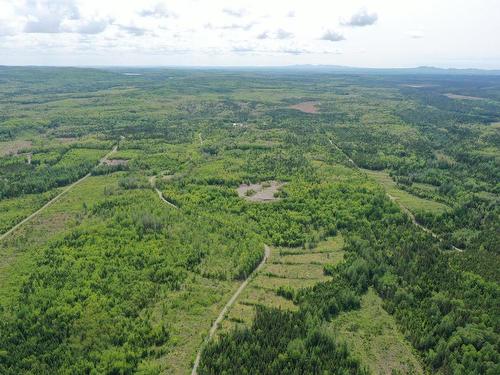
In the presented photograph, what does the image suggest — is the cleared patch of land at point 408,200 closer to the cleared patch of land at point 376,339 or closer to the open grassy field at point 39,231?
the cleared patch of land at point 376,339

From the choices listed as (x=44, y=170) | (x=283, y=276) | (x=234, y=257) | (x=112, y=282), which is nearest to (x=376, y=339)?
(x=283, y=276)

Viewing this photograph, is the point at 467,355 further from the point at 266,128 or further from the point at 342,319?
the point at 266,128

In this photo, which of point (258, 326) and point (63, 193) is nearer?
point (258, 326)

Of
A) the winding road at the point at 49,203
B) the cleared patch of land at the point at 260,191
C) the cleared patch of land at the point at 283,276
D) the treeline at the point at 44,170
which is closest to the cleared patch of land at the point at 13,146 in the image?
the treeline at the point at 44,170

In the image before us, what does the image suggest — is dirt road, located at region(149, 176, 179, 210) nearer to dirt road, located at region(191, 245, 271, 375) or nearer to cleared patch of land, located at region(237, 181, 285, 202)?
cleared patch of land, located at region(237, 181, 285, 202)

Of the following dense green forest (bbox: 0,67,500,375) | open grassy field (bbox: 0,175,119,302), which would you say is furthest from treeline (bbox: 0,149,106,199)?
open grassy field (bbox: 0,175,119,302)

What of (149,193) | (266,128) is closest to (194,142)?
(266,128)

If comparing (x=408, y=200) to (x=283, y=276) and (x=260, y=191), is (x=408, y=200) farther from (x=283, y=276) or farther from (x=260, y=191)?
(x=283, y=276)

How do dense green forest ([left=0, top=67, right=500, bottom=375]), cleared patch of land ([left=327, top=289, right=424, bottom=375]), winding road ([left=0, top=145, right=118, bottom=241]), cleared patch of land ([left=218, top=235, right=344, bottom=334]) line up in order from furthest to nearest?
winding road ([left=0, top=145, right=118, bottom=241]) < cleared patch of land ([left=218, top=235, right=344, bottom=334]) < cleared patch of land ([left=327, top=289, right=424, bottom=375]) < dense green forest ([left=0, top=67, right=500, bottom=375])
